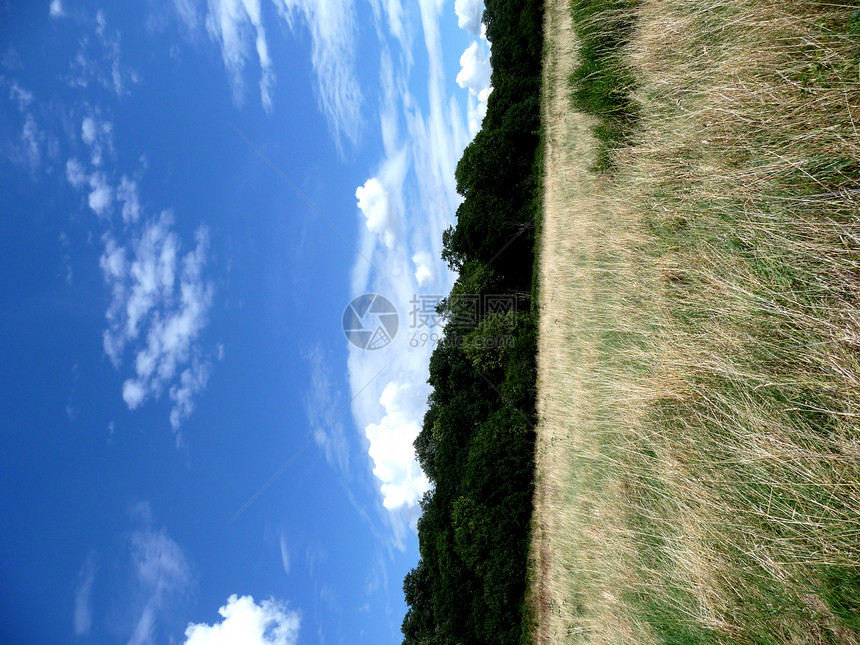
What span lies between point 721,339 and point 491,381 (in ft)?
28.0

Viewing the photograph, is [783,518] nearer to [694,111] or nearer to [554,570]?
[694,111]

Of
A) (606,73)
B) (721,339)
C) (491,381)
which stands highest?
(606,73)

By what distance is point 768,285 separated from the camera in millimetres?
2723

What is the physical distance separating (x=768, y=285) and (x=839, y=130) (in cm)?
95

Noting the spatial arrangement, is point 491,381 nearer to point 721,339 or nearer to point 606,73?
point 606,73

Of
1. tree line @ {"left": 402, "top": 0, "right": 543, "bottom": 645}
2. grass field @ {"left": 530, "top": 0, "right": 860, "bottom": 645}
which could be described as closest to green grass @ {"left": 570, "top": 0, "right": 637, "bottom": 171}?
grass field @ {"left": 530, "top": 0, "right": 860, "bottom": 645}

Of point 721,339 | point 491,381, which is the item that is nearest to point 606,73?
point 721,339

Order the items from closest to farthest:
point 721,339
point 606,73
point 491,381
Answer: point 721,339, point 606,73, point 491,381

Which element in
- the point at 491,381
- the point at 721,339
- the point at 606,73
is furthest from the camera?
the point at 491,381

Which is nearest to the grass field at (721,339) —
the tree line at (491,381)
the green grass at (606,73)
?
the green grass at (606,73)

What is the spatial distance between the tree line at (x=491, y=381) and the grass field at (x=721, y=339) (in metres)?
2.43

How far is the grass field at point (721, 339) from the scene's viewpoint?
228 centimetres

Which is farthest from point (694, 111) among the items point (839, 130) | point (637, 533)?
point (637, 533)

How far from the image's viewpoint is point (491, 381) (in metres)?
11.4
